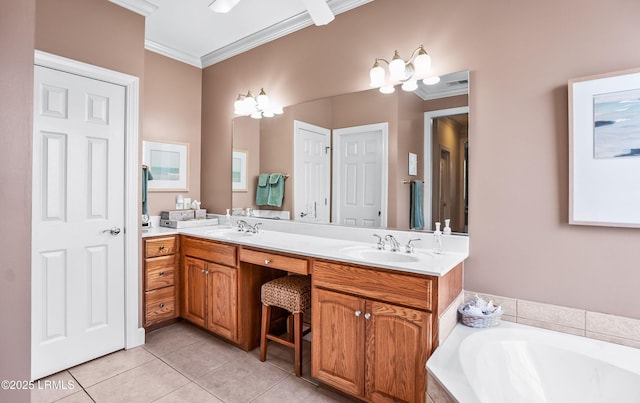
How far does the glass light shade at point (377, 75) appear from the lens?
2217mm

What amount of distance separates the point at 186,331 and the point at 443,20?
3162mm

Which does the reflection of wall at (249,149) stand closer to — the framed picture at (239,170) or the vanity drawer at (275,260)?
the framed picture at (239,170)

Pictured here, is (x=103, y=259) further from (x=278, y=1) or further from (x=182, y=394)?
(x=278, y=1)

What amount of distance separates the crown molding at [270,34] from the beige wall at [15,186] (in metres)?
2.21

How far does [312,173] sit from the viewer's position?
2.69 metres

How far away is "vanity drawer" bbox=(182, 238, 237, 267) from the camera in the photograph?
8.10 feet

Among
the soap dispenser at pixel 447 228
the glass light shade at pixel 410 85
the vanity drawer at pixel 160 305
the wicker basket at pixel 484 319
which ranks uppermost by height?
the glass light shade at pixel 410 85

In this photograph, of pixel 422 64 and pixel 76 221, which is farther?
pixel 76 221

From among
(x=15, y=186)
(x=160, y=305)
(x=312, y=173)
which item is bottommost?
(x=160, y=305)

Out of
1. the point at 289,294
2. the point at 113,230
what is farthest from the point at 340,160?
the point at 113,230

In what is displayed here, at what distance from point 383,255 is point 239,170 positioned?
1874 mm

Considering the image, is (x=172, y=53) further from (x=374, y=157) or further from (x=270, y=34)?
(x=374, y=157)

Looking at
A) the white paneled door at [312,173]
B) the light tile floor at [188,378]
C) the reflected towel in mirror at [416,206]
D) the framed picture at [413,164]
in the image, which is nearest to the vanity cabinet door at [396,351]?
the light tile floor at [188,378]

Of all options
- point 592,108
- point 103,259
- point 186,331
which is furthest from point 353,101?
point 186,331
